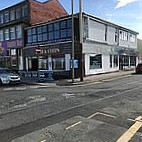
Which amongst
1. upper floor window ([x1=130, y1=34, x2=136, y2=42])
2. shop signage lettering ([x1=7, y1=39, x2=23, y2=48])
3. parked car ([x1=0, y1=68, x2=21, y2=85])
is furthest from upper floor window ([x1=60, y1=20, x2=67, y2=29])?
upper floor window ([x1=130, y1=34, x2=136, y2=42])

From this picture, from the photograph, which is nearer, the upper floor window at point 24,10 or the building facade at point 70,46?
the building facade at point 70,46

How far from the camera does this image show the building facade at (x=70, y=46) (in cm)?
2467

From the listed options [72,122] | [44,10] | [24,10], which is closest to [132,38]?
[44,10]

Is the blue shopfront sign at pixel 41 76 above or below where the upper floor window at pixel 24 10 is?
below

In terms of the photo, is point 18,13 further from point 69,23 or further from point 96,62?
point 96,62

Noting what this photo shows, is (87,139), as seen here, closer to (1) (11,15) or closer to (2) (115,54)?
(2) (115,54)

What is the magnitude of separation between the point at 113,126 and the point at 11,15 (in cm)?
3271

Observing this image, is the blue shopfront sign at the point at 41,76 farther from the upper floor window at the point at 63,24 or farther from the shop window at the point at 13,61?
the shop window at the point at 13,61

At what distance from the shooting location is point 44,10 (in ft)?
114

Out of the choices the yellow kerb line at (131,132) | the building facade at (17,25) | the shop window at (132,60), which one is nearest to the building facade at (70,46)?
the building facade at (17,25)

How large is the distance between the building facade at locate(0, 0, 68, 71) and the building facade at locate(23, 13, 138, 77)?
1.39 meters

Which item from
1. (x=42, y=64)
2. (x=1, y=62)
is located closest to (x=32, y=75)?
(x=42, y=64)

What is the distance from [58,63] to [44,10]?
1274 centimetres

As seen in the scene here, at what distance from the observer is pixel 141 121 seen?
22.1 feet
